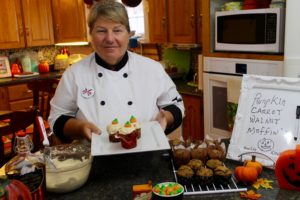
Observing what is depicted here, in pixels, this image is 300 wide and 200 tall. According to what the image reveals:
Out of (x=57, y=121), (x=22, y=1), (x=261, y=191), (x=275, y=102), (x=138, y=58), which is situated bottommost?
(x=261, y=191)

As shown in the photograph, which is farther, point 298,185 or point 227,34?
point 227,34

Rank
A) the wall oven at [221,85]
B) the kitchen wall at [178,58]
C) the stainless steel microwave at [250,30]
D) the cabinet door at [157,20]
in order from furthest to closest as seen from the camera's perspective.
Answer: the kitchen wall at [178,58]
the cabinet door at [157,20]
the wall oven at [221,85]
the stainless steel microwave at [250,30]

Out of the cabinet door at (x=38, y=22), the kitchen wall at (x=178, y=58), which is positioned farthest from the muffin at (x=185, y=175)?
the cabinet door at (x=38, y=22)

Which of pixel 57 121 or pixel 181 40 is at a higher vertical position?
pixel 181 40

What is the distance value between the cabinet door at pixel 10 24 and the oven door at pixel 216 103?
2.84 meters

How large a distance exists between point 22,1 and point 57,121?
3493 millimetres

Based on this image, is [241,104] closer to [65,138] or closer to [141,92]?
[141,92]

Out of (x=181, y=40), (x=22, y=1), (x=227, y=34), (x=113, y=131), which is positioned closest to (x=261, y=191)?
(x=113, y=131)

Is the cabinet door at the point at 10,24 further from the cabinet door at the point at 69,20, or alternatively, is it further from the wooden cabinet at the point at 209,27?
the wooden cabinet at the point at 209,27

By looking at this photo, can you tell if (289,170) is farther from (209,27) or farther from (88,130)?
(209,27)

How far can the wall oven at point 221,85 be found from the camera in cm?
250

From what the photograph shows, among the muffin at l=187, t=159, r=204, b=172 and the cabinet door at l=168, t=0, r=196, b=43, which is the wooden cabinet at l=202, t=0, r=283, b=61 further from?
the muffin at l=187, t=159, r=204, b=172

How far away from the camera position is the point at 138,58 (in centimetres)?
173

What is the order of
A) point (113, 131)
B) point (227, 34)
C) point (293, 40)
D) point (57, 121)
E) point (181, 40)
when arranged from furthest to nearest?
1. point (181, 40)
2. point (227, 34)
3. point (293, 40)
4. point (57, 121)
5. point (113, 131)
